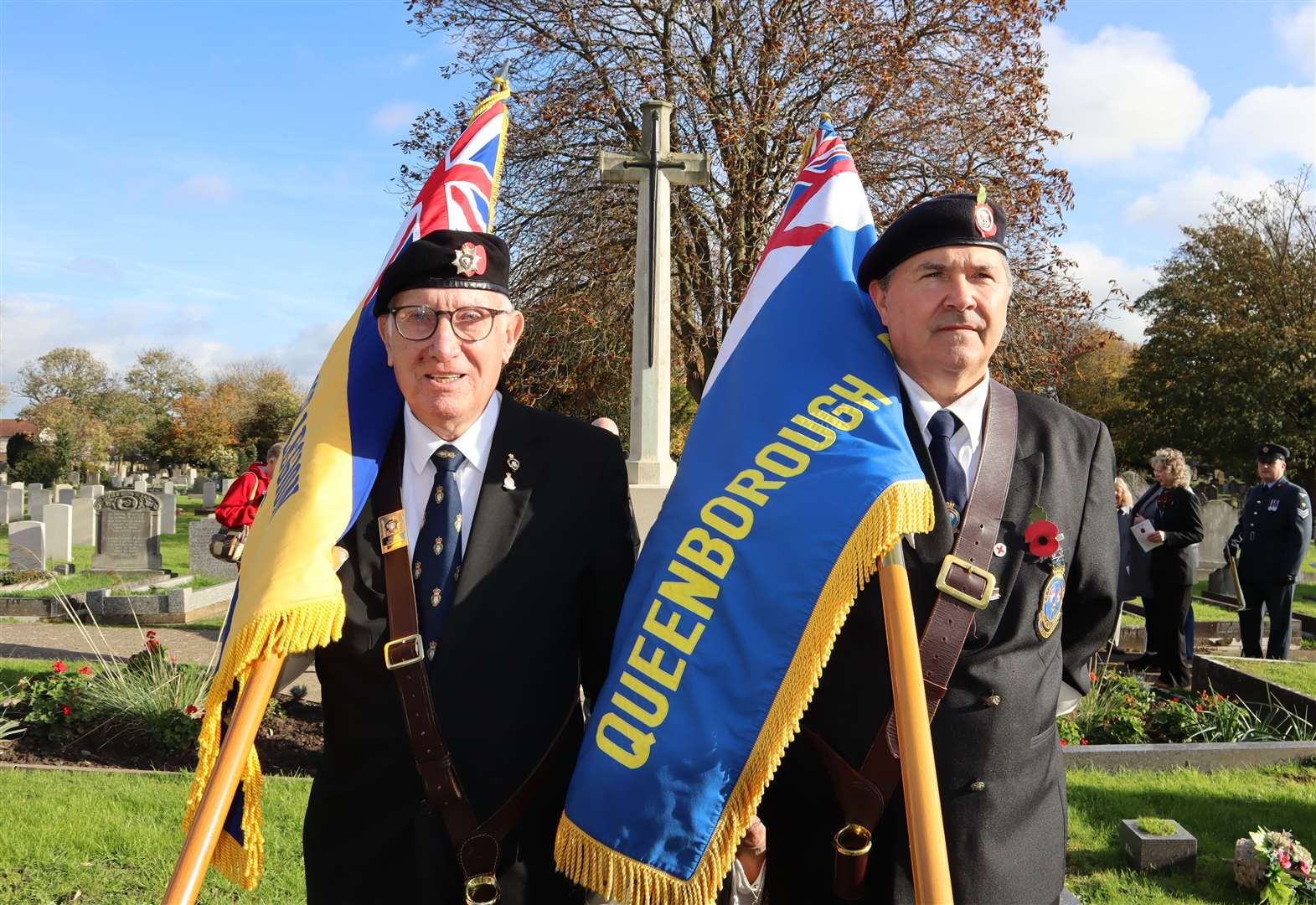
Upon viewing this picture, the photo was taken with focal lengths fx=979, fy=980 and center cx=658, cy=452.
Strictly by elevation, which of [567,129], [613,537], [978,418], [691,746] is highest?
[567,129]

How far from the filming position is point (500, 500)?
225 cm

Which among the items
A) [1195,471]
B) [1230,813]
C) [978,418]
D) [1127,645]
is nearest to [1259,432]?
[1195,471]

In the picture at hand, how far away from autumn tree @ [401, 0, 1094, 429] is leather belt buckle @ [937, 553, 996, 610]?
41.6 feet

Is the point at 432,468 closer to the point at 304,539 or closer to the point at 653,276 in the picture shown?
the point at 304,539

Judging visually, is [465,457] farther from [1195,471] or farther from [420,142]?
[1195,471]

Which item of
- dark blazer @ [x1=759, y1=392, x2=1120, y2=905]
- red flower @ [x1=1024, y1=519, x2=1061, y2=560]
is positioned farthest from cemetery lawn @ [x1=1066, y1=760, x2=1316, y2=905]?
red flower @ [x1=1024, y1=519, x2=1061, y2=560]

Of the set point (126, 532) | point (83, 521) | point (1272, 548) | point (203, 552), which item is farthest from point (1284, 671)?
point (83, 521)

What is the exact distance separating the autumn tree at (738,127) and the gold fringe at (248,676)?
12713 millimetres

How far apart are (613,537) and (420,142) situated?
14.7 meters

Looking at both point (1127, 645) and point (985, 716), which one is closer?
point (985, 716)

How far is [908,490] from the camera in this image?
76.0 inches

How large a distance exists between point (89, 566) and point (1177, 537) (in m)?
15.2

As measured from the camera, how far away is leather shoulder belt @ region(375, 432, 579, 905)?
2.04 metres

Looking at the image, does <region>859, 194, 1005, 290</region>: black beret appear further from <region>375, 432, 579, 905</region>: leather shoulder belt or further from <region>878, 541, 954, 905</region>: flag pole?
<region>375, 432, 579, 905</region>: leather shoulder belt
